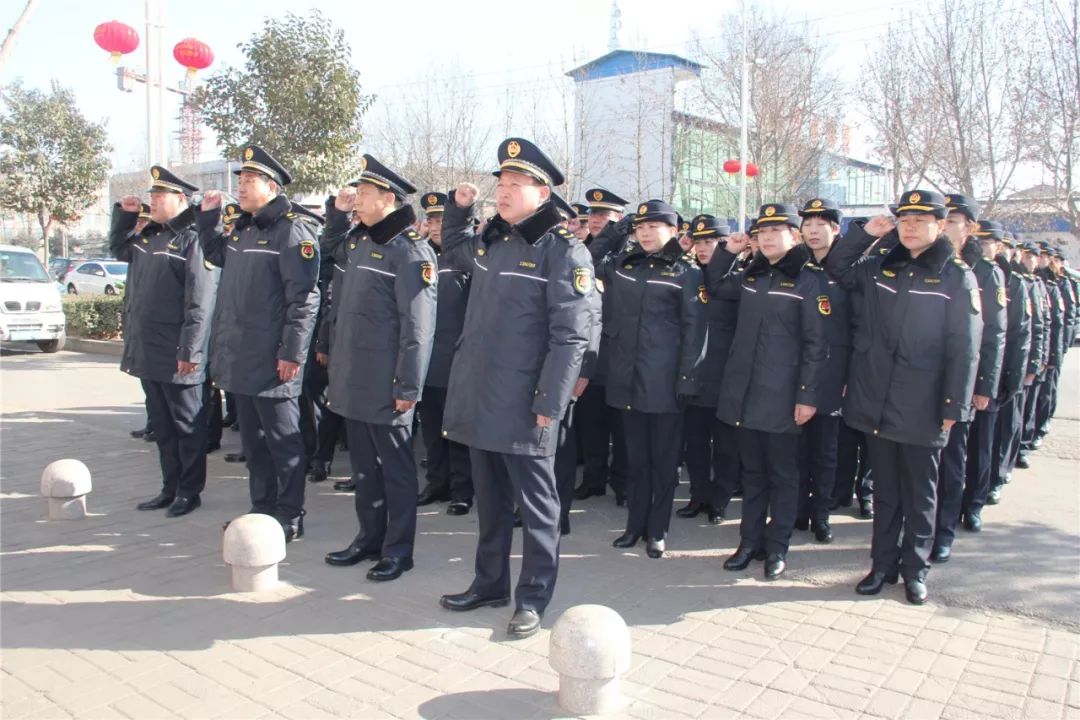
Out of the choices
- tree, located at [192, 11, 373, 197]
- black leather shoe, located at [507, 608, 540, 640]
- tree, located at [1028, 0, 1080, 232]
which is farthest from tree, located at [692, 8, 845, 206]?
black leather shoe, located at [507, 608, 540, 640]

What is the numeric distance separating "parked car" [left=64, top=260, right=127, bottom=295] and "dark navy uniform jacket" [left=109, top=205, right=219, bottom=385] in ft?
81.4

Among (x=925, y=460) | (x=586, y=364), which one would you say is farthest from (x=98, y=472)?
(x=925, y=460)

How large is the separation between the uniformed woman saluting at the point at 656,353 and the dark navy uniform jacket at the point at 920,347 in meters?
1.00

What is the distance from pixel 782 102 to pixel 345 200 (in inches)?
721

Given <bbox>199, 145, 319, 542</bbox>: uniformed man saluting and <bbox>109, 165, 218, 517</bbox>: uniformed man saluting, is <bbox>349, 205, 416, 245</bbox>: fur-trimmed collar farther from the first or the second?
<bbox>109, 165, 218, 517</bbox>: uniformed man saluting

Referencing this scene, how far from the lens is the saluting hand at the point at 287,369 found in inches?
201

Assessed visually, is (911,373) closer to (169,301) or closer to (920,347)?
(920,347)

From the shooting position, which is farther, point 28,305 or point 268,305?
point 28,305

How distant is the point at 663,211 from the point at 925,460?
2.05 metres

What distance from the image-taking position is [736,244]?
5.69 metres

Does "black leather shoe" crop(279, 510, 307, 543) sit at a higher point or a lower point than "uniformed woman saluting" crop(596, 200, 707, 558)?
lower

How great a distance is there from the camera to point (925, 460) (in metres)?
4.59

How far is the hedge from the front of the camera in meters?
16.4

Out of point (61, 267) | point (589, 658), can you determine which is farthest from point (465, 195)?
point (61, 267)
